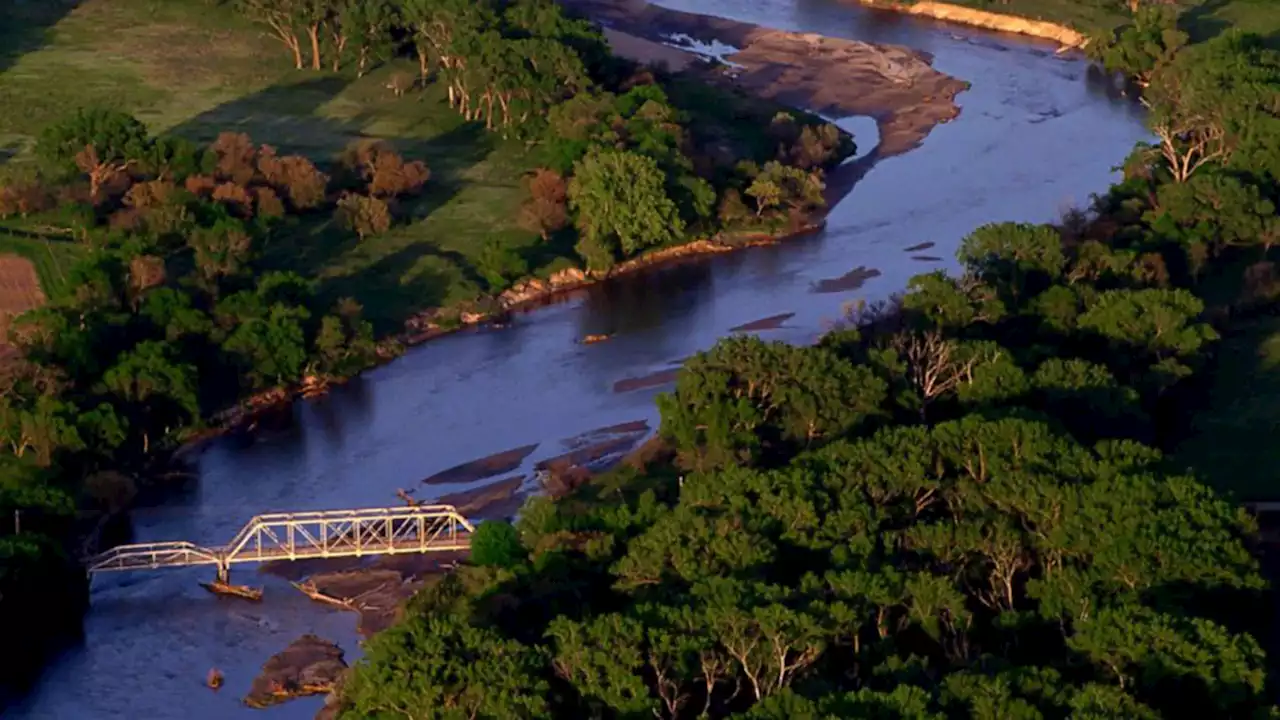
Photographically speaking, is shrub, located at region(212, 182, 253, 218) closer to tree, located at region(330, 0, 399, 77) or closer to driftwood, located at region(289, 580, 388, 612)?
tree, located at region(330, 0, 399, 77)

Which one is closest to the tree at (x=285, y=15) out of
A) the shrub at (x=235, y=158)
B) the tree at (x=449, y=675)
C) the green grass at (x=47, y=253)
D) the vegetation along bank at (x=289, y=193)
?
the vegetation along bank at (x=289, y=193)

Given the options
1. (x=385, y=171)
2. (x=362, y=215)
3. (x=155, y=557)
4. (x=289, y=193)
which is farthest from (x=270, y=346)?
(x=385, y=171)

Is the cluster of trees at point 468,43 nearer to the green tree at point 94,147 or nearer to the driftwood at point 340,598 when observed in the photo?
the green tree at point 94,147

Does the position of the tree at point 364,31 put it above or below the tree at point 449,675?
above

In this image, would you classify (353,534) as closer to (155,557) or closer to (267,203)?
(155,557)

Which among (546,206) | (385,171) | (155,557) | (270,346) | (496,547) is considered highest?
(385,171)

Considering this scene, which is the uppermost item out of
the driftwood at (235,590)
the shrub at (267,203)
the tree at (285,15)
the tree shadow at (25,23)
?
the tree at (285,15)

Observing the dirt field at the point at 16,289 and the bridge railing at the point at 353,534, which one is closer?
the bridge railing at the point at 353,534

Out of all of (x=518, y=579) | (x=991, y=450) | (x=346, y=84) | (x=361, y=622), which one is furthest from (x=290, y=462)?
(x=346, y=84)
